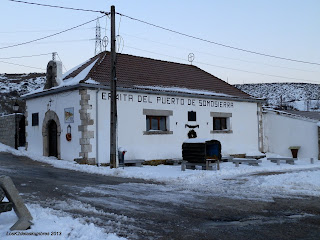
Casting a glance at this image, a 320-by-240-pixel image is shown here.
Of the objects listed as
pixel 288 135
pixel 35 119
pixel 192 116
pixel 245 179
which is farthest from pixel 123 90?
pixel 288 135

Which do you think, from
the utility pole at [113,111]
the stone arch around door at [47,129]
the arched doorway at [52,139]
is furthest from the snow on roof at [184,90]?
Result: the arched doorway at [52,139]

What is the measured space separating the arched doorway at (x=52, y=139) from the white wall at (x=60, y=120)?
2.07ft

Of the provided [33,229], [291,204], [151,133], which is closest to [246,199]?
[291,204]

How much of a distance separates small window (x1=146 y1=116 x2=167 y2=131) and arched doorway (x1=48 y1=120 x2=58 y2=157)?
16.0ft

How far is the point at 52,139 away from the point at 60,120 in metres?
1.66

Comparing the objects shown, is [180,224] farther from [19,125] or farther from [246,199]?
[19,125]

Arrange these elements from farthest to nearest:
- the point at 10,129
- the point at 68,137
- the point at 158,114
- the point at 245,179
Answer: the point at 10,129 < the point at 158,114 < the point at 68,137 < the point at 245,179

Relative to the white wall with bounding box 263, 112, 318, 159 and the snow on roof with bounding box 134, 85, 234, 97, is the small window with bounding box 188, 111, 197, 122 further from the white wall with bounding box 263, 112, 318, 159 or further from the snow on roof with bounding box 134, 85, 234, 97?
the white wall with bounding box 263, 112, 318, 159

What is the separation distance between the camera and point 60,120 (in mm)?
17656

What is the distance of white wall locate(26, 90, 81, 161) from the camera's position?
1634 centimetres

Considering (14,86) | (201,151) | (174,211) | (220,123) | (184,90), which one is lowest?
(174,211)

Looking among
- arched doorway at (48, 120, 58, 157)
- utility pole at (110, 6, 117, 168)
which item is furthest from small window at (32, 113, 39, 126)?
utility pole at (110, 6, 117, 168)

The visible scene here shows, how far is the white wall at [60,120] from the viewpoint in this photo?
16.3 metres

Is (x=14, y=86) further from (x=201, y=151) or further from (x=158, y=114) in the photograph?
(x=201, y=151)
